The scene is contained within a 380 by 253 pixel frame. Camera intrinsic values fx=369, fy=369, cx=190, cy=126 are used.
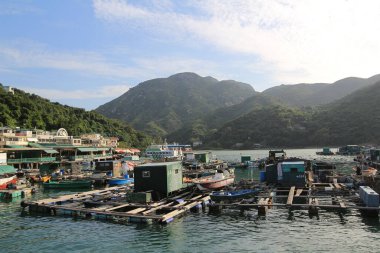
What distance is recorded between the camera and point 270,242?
27.0 meters

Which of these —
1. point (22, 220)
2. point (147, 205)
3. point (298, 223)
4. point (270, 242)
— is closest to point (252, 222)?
point (298, 223)

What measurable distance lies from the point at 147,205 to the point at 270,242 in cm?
1490

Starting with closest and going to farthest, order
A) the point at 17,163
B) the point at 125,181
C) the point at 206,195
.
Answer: the point at 206,195
the point at 125,181
the point at 17,163

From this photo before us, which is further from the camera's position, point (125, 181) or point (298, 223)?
point (125, 181)

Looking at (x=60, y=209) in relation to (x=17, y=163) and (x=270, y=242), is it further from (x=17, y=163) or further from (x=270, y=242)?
(x=17, y=163)

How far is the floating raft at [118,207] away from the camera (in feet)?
111

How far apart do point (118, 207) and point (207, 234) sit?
1185cm

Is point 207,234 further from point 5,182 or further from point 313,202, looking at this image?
point 5,182

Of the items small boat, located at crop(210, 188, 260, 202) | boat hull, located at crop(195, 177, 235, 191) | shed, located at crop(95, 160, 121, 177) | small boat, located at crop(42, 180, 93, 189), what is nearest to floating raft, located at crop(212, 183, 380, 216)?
small boat, located at crop(210, 188, 260, 202)

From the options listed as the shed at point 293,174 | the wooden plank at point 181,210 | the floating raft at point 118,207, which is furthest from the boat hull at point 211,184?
the shed at point 293,174

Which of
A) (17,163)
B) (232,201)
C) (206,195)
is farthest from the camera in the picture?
(17,163)

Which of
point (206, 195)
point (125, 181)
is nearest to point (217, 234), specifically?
point (206, 195)

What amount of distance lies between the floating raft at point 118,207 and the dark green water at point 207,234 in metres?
0.96

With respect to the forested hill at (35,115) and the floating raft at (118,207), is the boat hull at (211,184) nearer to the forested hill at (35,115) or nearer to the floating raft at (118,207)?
the floating raft at (118,207)
